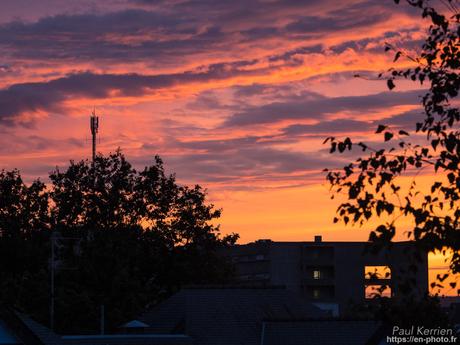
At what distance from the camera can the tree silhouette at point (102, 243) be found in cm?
8206

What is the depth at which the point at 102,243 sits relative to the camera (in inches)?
3388

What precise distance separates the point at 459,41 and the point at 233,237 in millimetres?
76643

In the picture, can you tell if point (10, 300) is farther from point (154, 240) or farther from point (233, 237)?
point (233, 237)

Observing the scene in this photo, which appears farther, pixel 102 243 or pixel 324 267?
pixel 324 267

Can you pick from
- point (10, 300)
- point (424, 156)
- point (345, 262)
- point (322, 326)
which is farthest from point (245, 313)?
point (345, 262)

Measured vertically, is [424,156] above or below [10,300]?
above

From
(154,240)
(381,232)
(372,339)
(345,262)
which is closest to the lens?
(381,232)


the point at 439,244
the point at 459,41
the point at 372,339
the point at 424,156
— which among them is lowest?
the point at 372,339

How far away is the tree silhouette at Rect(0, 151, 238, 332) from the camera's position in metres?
82.1

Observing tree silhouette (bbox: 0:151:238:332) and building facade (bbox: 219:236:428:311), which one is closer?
tree silhouette (bbox: 0:151:238:332)

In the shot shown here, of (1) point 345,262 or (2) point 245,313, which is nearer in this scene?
(2) point 245,313

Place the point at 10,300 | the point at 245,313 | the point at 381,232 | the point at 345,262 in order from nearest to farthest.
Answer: the point at 381,232 → the point at 245,313 → the point at 10,300 → the point at 345,262

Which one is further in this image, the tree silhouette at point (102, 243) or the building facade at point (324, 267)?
the building facade at point (324, 267)

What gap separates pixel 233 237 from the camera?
9394 centimetres
